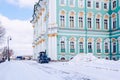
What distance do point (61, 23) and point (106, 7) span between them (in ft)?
37.4

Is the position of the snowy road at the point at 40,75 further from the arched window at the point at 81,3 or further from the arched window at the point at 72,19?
the arched window at the point at 81,3

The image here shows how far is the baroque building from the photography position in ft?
150

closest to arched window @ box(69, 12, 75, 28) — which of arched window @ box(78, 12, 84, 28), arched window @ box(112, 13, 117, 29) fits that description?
arched window @ box(78, 12, 84, 28)

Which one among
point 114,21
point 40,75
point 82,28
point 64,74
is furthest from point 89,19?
point 40,75

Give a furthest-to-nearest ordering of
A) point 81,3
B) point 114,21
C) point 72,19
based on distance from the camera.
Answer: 1. point 81,3
2. point 114,21
3. point 72,19

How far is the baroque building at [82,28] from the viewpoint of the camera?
4562cm

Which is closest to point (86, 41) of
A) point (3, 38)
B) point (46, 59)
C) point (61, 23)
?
point (61, 23)

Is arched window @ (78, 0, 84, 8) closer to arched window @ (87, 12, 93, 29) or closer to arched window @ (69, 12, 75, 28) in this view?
arched window @ (87, 12, 93, 29)

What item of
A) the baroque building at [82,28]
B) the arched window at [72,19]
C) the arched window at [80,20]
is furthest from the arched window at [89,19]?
the arched window at [72,19]

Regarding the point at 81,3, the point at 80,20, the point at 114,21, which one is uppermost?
the point at 81,3

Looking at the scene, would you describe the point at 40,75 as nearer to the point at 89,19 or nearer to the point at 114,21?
the point at 89,19

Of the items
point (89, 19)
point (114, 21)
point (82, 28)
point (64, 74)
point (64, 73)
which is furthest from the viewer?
point (89, 19)

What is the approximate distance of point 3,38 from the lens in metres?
54.9

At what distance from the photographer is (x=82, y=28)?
4762 cm
